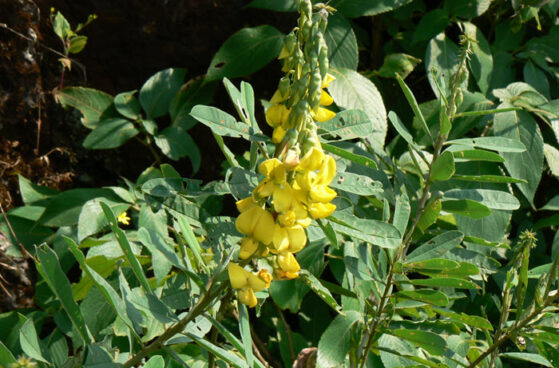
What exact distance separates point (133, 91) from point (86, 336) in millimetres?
1006

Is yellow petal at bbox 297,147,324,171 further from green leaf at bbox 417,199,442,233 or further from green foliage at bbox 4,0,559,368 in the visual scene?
green leaf at bbox 417,199,442,233

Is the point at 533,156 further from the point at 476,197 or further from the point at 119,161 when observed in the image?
the point at 119,161

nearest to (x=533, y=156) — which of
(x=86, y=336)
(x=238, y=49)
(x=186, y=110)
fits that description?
(x=238, y=49)

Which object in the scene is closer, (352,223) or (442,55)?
(352,223)

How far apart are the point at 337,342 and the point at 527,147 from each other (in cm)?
85

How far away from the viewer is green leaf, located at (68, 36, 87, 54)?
1824 mm

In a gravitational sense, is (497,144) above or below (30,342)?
above

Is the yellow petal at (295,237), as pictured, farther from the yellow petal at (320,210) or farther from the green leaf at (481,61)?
the green leaf at (481,61)

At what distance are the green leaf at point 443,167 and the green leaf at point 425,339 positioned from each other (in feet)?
1.03

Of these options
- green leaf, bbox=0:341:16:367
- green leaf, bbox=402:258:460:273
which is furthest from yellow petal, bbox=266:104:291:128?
green leaf, bbox=0:341:16:367

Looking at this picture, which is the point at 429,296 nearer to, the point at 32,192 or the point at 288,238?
the point at 288,238

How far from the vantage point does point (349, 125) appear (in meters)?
0.97

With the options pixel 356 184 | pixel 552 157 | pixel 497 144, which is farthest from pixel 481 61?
pixel 356 184

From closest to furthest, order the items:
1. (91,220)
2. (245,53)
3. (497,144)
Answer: (497,144) < (91,220) < (245,53)
